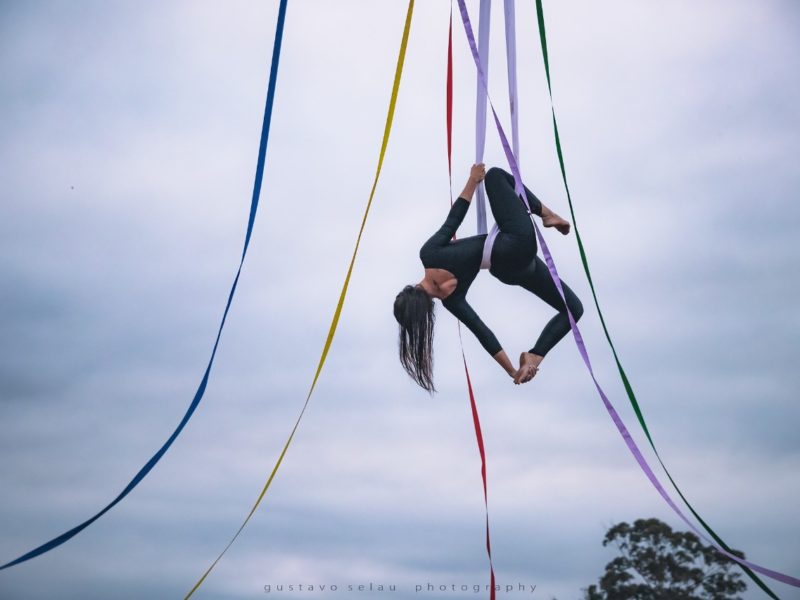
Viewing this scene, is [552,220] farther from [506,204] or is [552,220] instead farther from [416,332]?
[416,332]

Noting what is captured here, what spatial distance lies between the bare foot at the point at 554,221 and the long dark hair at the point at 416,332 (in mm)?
1024

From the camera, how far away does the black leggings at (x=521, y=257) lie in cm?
648

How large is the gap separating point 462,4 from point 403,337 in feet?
7.49

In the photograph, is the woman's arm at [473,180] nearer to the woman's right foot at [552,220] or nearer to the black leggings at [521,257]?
the black leggings at [521,257]

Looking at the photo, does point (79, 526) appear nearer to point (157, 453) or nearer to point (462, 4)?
point (157, 453)

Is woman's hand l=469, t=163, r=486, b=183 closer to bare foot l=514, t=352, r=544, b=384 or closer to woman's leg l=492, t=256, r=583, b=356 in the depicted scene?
woman's leg l=492, t=256, r=583, b=356

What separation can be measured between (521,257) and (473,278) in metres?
0.39

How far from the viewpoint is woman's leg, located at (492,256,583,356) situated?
6652mm

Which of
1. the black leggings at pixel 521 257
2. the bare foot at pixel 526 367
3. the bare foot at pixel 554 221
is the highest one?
the bare foot at pixel 554 221

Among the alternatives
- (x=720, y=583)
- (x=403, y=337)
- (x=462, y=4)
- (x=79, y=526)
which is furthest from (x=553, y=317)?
(x=720, y=583)

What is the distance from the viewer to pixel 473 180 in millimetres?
6605

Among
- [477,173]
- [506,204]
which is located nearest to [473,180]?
[477,173]

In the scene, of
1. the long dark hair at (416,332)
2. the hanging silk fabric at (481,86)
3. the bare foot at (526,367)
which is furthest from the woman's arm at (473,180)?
the bare foot at (526,367)

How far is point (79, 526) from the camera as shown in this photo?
20.3 feet
